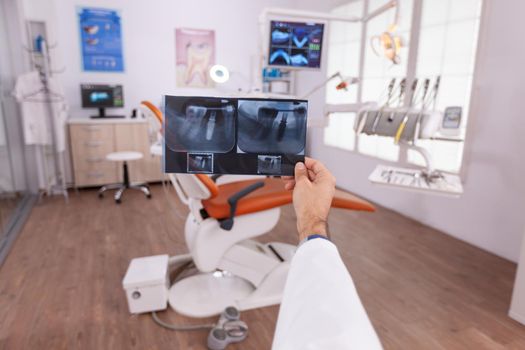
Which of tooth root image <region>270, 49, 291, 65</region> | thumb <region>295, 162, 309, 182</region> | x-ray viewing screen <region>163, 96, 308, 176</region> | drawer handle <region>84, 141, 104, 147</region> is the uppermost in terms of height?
tooth root image <region>270, 49, 291, 65</region>

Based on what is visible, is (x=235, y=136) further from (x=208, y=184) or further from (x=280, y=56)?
(x=280, y=56)

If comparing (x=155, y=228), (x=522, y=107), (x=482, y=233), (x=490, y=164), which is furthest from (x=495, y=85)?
(x=155, y=228)

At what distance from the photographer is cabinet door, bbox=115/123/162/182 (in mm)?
4355

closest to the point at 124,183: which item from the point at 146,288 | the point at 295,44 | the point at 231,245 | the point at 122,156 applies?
the point at 122,156

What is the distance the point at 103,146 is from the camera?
14.1 ft

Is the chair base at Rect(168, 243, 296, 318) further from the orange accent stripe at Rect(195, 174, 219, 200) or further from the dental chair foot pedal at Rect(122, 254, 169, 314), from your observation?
the orange accent stripe at Rect(195, 174, 219, 200)

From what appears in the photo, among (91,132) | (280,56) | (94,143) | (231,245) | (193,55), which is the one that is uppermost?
(193,55)

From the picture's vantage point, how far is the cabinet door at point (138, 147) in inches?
171

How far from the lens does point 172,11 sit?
4688 mm

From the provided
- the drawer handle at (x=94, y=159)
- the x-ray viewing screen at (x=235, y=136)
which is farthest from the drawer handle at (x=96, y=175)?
the x-ray viewing screen at (x=235, y=136)

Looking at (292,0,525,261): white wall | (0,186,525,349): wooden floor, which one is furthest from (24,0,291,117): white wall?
(292,0,525,261): white wall

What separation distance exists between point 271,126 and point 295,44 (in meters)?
1.54

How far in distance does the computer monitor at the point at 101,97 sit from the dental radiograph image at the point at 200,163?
13.5ft

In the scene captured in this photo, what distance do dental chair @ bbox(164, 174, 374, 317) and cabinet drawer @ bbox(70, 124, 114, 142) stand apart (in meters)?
2.59
